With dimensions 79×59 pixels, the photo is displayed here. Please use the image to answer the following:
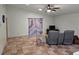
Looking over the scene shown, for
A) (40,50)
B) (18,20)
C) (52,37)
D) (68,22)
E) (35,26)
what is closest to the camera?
(40,50)

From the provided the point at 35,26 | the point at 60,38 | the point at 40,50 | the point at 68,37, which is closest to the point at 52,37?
the point at 60,38

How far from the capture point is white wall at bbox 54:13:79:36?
8400 millimetres

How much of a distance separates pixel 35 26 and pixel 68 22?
3.13 metres

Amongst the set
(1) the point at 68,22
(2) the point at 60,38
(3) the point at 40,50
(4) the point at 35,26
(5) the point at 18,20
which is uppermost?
(5) the point at 18,20

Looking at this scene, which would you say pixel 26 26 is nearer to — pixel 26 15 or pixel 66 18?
pixel 26 15

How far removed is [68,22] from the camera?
9.55m

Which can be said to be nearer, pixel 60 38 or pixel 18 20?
pixel 60 38

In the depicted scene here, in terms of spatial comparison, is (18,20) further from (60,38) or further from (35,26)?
(60,38)

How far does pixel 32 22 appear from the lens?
11172 mm

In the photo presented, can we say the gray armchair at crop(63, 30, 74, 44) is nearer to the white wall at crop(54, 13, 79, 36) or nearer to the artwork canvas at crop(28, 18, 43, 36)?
the white wall at crop(54, 13, 79, 36)

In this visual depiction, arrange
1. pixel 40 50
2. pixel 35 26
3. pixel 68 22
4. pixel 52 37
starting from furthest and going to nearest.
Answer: pixel 35 26 → pixel 68 22 → pixel 52 37 → pixel 40 50

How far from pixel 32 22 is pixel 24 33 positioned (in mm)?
1162

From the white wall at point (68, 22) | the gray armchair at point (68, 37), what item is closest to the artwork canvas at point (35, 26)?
the white wall at point (68, 22)
